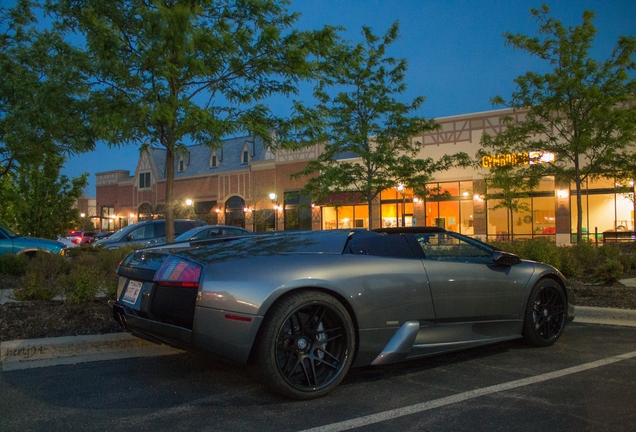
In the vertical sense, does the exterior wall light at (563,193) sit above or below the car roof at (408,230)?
above

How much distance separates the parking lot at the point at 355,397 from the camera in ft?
11.7

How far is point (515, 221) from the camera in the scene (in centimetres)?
3128

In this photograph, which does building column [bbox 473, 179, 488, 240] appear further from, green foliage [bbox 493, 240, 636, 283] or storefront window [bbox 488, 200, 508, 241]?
green foliage [bbox 493, 240, 636, 283]

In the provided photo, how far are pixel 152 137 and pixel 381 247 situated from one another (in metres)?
5.38

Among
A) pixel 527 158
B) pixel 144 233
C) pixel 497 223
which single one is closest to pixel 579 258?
pixel 527 158

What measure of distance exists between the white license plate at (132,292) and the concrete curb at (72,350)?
3.46 ft

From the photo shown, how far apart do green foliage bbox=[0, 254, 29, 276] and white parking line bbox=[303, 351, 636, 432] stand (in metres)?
9.75

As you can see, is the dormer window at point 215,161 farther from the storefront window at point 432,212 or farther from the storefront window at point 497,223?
the storefront window at point 497,223

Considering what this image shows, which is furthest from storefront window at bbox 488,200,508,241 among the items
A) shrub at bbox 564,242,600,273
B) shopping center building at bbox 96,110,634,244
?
shrub at bbox 564,242,600,273

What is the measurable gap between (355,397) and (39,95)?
655 centimetres

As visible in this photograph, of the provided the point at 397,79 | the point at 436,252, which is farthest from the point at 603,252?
the point at 436,252

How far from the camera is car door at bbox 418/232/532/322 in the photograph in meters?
4.90

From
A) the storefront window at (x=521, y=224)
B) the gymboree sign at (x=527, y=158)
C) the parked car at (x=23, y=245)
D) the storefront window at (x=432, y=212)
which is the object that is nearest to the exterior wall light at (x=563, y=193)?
the storefront window at (x=521, y=224)

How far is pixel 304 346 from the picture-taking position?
417 cm
